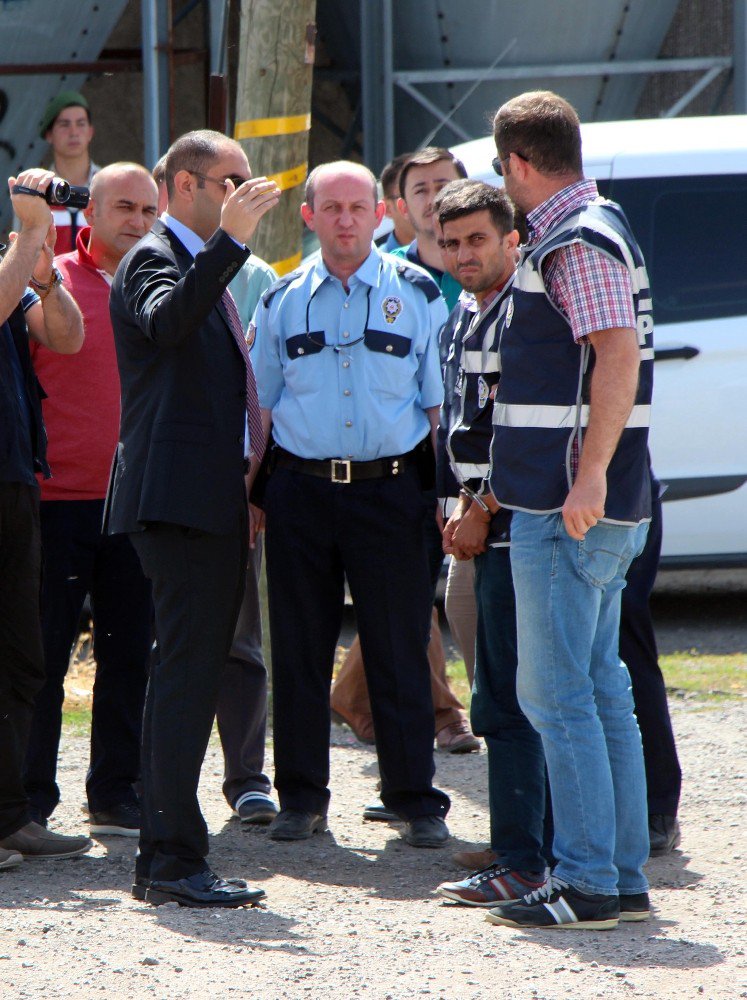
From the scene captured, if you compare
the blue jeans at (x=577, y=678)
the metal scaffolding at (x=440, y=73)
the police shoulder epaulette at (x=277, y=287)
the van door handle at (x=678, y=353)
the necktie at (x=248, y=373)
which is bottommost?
the blue jeans at (x=577, y=678)

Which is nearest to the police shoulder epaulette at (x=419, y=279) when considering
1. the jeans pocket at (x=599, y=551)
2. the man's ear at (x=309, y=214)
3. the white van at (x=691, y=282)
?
the man's ear at (x=309, y=214)

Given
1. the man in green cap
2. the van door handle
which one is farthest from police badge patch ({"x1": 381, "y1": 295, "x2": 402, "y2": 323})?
the man in green cap

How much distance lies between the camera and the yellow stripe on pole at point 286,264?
5.84 m

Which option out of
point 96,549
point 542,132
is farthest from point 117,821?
point 542,132

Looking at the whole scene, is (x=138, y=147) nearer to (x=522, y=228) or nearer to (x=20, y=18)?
(x=20, y=18)

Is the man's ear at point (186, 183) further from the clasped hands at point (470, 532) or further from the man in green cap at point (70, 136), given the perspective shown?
the man in green cap at point (70, 136)

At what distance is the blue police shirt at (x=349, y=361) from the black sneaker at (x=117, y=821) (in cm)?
119

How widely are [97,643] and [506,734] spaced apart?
1.43 m

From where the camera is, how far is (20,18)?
9742 millimetres

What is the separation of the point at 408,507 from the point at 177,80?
8.19 metres

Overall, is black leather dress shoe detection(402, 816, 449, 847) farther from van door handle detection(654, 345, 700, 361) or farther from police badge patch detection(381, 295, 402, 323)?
van door handle detection(654, 345, 700, 361)

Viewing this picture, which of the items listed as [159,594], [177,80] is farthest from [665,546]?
[177,80]

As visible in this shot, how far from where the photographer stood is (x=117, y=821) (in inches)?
183

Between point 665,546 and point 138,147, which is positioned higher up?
point 138,147
